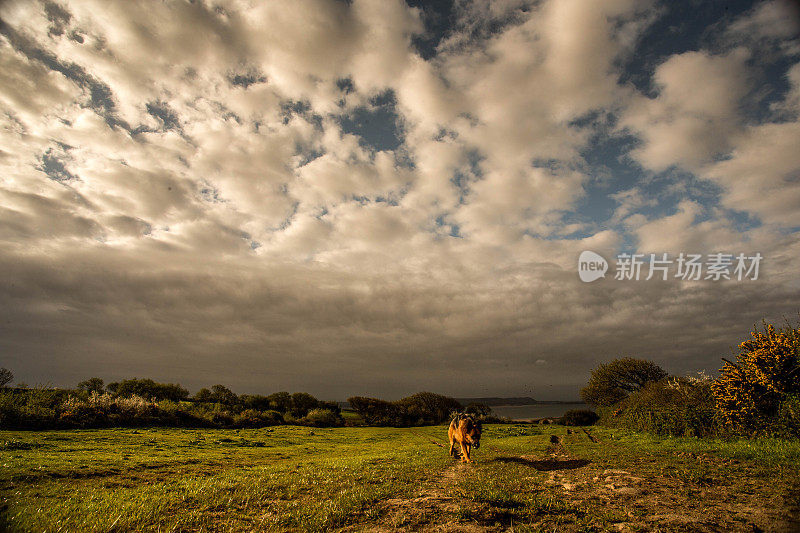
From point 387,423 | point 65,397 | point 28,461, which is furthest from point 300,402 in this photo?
point 28,461

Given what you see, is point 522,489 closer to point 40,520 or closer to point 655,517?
point 655,517

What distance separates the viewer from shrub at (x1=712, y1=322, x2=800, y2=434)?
17953 mm

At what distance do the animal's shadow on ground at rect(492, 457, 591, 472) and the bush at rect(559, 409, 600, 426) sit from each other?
53.9 m

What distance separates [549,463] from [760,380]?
510 inches

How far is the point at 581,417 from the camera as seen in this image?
6244 cm

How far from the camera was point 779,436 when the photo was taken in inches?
683

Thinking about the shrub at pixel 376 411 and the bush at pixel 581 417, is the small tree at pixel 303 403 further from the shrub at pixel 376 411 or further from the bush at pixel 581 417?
the bush at pixel 581 417

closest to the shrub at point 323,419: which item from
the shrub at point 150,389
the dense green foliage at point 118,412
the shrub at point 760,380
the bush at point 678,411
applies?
the dense green foliage at point 118,412

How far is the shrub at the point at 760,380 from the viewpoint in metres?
18.0

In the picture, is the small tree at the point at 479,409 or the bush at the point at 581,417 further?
the small tree at the point at 479,409

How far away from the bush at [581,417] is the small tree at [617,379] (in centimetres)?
202

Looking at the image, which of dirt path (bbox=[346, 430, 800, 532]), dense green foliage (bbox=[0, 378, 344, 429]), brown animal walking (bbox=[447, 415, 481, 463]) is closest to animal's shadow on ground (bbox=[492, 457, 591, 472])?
dirt path (bbox=[346, 430, 800, 532])

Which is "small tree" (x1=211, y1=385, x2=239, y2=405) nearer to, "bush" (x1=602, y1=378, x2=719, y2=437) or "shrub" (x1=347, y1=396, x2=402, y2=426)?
"shrub" (x1=347, y1=396, x2=402, y2=426)

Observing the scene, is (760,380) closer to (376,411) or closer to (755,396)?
(755,396)
